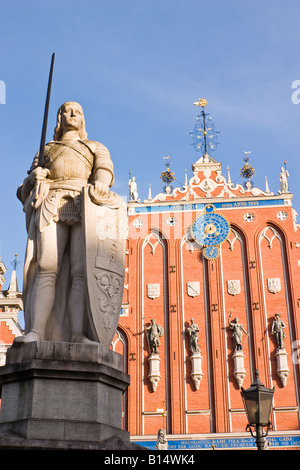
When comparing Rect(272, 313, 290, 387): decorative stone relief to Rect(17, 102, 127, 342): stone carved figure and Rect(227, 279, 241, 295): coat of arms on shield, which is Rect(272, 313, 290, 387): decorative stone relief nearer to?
Rect(227, 279, 241, 295): coat of arms on shield

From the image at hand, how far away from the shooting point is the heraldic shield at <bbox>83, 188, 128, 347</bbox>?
164 inches

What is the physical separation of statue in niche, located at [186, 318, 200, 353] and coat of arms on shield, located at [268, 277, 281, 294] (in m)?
2.76

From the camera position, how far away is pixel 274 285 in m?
19.3

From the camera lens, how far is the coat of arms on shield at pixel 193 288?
1948 cm

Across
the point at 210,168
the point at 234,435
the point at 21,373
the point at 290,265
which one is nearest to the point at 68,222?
the point at 21,373

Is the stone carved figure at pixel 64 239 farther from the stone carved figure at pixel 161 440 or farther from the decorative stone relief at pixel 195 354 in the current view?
the decorative stone relief at pixel 195 354

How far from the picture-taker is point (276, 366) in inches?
719

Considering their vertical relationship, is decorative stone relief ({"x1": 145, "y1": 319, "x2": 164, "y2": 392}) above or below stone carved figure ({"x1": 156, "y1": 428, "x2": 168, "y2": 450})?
above

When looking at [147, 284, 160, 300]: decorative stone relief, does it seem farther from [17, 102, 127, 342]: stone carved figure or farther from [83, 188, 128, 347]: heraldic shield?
[83, 188, 128, 347]: heraldic shield

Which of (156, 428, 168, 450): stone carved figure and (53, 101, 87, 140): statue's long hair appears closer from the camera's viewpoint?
(53, 101, 87, 140): statue's long hair

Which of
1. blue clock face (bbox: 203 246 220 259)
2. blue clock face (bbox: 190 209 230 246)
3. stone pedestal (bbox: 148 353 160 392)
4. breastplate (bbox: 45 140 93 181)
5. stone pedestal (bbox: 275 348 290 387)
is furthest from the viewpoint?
blue clock face (bbox: 190 209 230 246)

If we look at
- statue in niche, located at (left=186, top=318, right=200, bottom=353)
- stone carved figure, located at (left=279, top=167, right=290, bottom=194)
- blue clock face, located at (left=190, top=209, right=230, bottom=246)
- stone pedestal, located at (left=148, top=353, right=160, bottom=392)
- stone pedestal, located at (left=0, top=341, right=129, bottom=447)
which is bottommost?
stone pedestal, located at (left=0, top=341, right=129, bottom=447)

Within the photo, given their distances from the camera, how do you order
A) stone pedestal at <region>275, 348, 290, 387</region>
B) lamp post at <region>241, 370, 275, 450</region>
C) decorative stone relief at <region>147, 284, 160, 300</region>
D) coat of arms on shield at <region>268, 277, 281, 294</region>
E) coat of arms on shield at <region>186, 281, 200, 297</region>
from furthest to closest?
decorative stone relief at <region>147, 284, 160, 300</region> < coat of arms on shield at <region>186, 281, 200, 297</region> < coat of arms on shield at <region>268, 277, 281, 294</region> < stone pedestal at <region>275, 348, 290, 387</region> < lamp post at <region>241, 370, 275, 450</region>

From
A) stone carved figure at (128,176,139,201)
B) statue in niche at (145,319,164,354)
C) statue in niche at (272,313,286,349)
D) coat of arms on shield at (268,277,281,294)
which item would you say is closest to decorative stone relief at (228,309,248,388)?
statue in niche at (272,313,286,349)
